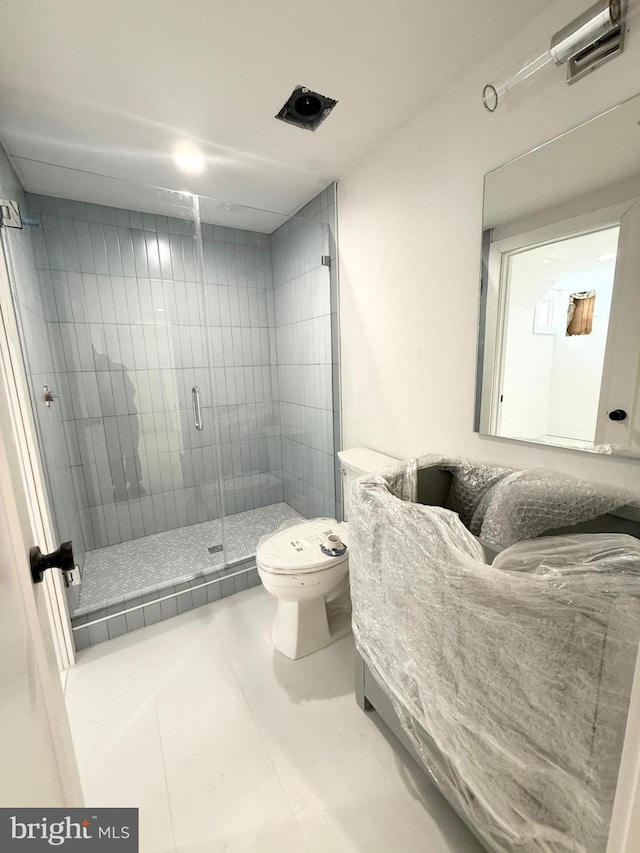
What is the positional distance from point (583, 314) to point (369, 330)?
971mm

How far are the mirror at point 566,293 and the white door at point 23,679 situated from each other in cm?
137

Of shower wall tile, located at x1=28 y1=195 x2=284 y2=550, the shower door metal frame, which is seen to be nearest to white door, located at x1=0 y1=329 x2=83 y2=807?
the shower door metal frame

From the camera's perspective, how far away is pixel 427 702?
93 centimetres

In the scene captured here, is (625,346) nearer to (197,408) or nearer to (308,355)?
(308,355)

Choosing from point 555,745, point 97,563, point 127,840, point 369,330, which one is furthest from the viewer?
point 97,563

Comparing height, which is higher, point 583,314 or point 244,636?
point 583,314

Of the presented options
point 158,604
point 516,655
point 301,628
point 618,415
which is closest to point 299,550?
point 301,628

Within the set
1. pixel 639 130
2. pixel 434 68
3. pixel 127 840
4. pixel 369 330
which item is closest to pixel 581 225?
pixel 639 130

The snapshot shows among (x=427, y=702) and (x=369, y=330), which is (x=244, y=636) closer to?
(x=427, y=702)

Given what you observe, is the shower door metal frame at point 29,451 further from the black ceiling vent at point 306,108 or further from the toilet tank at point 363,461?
the toilet tank at point 363,461

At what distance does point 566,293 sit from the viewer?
3.52 ft

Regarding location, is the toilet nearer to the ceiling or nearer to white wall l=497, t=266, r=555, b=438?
white wall l=497, t=266, r=555, b=438

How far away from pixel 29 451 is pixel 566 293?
2.00m

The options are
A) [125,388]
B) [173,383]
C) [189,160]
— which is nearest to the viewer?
[189,160]
